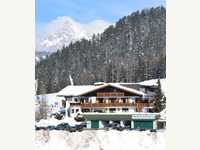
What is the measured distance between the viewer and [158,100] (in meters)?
8.50

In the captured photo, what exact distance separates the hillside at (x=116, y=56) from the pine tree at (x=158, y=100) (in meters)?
0.16

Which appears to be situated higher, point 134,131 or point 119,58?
point 119,58

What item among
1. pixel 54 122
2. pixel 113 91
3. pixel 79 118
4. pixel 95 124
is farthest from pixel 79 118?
pixel 113 91

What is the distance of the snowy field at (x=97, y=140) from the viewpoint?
28.1 ft

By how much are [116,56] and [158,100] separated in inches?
24.9

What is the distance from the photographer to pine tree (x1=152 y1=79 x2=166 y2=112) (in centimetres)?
847

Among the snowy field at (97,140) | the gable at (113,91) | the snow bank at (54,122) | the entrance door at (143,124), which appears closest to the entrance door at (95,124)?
the snowy field at (97,140)

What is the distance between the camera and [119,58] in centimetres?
877

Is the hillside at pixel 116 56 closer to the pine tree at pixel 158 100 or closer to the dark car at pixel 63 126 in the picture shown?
the pine tree at pixel 158 100
